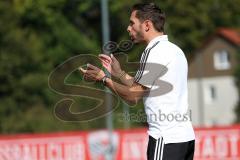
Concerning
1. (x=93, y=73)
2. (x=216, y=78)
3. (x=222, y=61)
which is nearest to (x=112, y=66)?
(x=93, y=73)

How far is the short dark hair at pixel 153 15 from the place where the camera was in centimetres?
589

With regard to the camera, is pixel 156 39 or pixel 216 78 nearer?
pixel 156 39

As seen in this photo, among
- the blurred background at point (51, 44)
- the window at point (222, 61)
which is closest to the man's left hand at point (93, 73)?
the blurred background at point (51, 44)

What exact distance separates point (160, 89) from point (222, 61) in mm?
61350

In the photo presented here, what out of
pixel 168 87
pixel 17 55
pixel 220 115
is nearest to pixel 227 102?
pixel 220 115

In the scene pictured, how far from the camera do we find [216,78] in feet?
216

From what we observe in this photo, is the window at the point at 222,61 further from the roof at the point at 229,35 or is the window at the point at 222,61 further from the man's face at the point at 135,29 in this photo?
the man's face at the point at 135,29

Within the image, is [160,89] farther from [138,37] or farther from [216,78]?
[216,78]

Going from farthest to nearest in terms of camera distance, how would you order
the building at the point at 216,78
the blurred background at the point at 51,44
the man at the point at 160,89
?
the building at the point at 216,78
the blurred background at the point at 51,44
the man at the point at 160,89

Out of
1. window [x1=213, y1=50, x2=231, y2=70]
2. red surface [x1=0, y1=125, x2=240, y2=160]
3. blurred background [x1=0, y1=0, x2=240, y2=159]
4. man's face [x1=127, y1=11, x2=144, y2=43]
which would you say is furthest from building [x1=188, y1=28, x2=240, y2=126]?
man's face [x1=127, y1=11, x2=144, y2=43]

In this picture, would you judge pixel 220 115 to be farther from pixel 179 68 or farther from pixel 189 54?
pixel 179 68

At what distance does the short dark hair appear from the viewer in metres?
5.89

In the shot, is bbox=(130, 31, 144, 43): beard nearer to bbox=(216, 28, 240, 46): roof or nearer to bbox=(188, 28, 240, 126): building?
bbox=(188, 28, 240, 126): building

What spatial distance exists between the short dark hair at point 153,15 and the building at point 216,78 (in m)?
54.0
